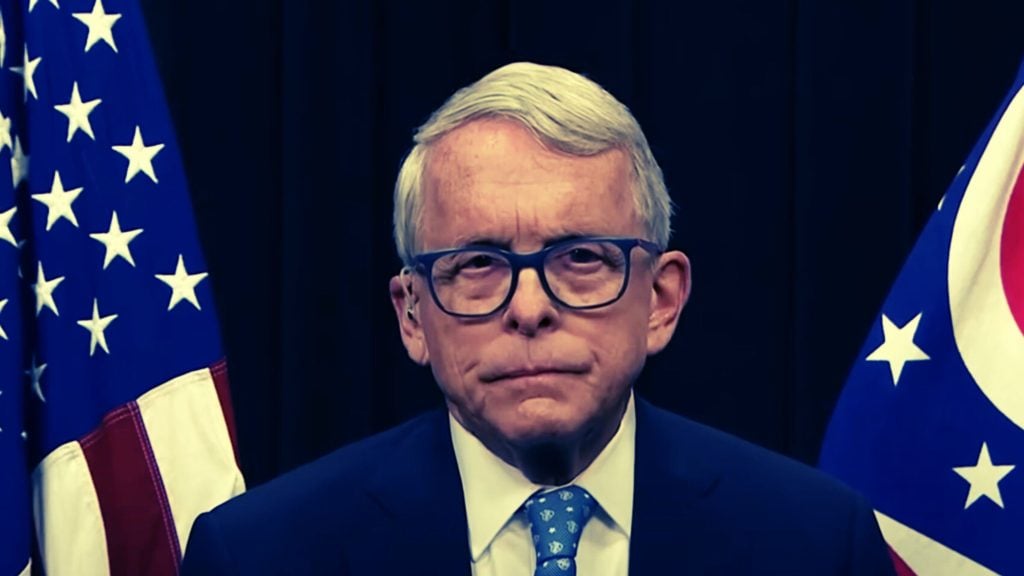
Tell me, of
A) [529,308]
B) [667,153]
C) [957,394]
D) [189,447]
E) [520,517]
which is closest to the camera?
[529,308]

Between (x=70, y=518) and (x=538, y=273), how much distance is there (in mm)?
1018

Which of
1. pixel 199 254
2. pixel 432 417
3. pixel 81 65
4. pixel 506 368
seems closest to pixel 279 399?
pixel 199 254

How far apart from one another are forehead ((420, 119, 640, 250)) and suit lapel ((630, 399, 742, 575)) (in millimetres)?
297

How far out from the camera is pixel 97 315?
250cm

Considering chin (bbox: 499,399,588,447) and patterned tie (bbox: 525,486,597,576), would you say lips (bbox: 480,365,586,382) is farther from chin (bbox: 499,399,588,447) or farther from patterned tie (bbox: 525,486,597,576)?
patterned tie (bbox: 525,486,597,576)

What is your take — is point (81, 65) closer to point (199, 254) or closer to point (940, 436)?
point (199, 254)

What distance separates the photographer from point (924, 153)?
3.13m

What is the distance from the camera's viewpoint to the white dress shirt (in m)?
1.91

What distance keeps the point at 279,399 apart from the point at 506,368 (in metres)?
1.44

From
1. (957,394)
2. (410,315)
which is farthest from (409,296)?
(957,394)

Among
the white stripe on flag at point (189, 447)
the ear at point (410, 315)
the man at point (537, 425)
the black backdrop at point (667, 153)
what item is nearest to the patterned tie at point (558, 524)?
the man at point (537, 425)

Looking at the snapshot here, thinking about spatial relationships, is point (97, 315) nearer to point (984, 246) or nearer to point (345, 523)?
point (345, 523)

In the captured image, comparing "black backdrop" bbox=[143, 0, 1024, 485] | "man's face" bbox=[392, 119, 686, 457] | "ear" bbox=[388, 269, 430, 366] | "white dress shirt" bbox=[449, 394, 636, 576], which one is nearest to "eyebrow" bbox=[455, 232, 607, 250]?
"man's face" bbox=[392, 119, 686, 457]

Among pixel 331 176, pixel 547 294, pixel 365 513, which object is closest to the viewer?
pixel 547 294
